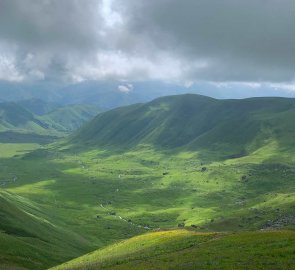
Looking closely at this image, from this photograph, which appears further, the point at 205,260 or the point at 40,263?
the point at 40,263

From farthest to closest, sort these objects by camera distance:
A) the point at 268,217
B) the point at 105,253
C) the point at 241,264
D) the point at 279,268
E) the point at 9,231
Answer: the point at 268,217
the point at 9,231
the point at 105,253
the point at 241,264
the point at 279,268

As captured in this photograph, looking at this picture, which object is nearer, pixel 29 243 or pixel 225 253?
pixel 225 253

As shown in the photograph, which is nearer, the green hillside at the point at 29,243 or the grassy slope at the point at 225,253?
the grassy slope at the point at 225,253

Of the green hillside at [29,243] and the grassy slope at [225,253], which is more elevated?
the grassy slope at [225,253]

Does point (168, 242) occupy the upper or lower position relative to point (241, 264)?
lower

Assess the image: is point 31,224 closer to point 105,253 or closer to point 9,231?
point 9,231

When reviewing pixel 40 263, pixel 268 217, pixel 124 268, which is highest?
pixel 124 268

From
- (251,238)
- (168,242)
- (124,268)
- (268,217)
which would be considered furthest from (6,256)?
(268,217)

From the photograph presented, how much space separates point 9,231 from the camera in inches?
5394

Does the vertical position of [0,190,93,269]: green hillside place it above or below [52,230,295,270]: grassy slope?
below

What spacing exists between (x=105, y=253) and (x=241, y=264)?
51.4m

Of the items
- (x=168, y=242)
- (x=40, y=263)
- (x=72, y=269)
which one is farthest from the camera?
(x=40, y=263)

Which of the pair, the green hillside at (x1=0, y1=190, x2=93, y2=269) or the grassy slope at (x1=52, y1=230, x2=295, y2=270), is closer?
the grassy slope at (x1=52, y1=230, x2=295, y2=270)

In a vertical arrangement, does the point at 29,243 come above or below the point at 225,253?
below
